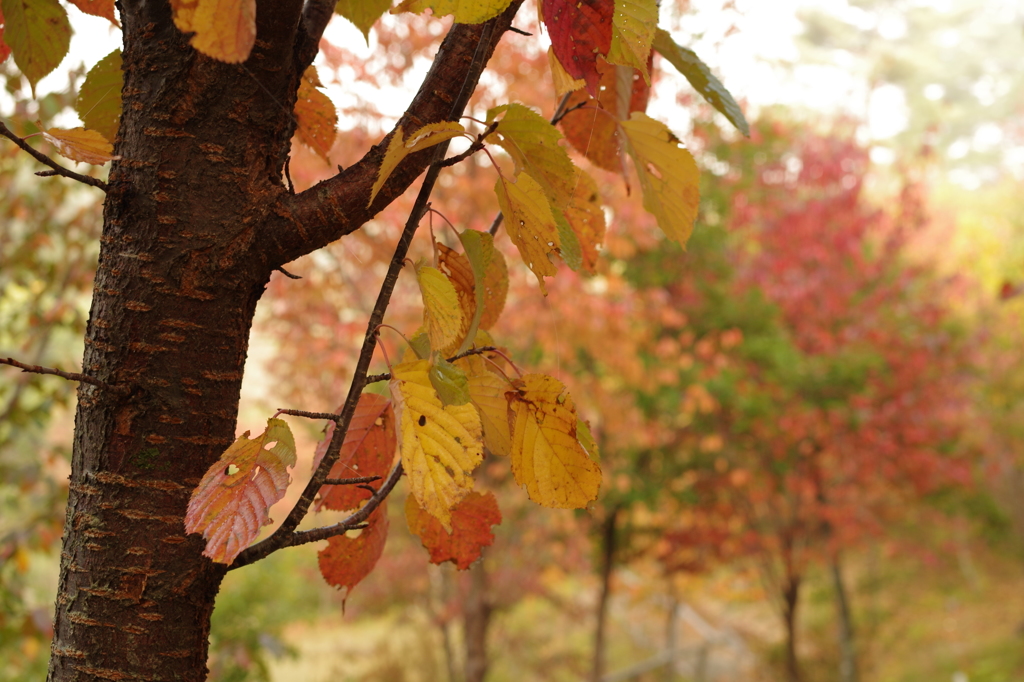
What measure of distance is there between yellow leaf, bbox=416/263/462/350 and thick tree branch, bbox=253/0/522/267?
0.31 feet

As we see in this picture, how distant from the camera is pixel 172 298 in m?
0.59

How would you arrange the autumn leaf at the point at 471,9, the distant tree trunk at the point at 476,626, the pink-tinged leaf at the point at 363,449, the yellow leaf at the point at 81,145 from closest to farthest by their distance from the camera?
the autumn leaf at the point at 471,9
the yellow leaf at the point at 81,145
the pink-tinged leaf at the point at 363,449
the distant tree trunk at the point at 476,626

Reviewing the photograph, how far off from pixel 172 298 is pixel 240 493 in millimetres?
172

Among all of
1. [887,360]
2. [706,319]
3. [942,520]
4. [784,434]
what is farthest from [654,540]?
[942,520]

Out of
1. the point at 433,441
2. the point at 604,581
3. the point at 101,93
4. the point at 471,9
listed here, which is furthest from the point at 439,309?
the point at 604,581

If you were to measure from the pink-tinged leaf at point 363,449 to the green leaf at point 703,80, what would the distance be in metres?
0.42

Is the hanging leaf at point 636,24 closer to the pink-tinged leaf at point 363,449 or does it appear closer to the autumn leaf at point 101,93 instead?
the pink-tinged leaf at point 363,449

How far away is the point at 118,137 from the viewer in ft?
2.03

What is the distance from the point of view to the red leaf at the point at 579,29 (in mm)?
487

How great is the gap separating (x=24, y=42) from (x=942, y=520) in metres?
10.2

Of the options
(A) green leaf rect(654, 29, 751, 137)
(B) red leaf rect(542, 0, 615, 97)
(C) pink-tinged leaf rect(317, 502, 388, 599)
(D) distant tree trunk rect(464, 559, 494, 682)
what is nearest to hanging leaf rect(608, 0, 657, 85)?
(B) red leaf rect(542, 0, 615, 97)

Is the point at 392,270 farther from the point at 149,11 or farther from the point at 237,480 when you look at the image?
the point at 149,11

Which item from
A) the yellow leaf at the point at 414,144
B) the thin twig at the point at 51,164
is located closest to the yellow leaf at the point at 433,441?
the yellow leaf at the point at 414,144

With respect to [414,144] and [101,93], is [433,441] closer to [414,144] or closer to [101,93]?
[414,144]
